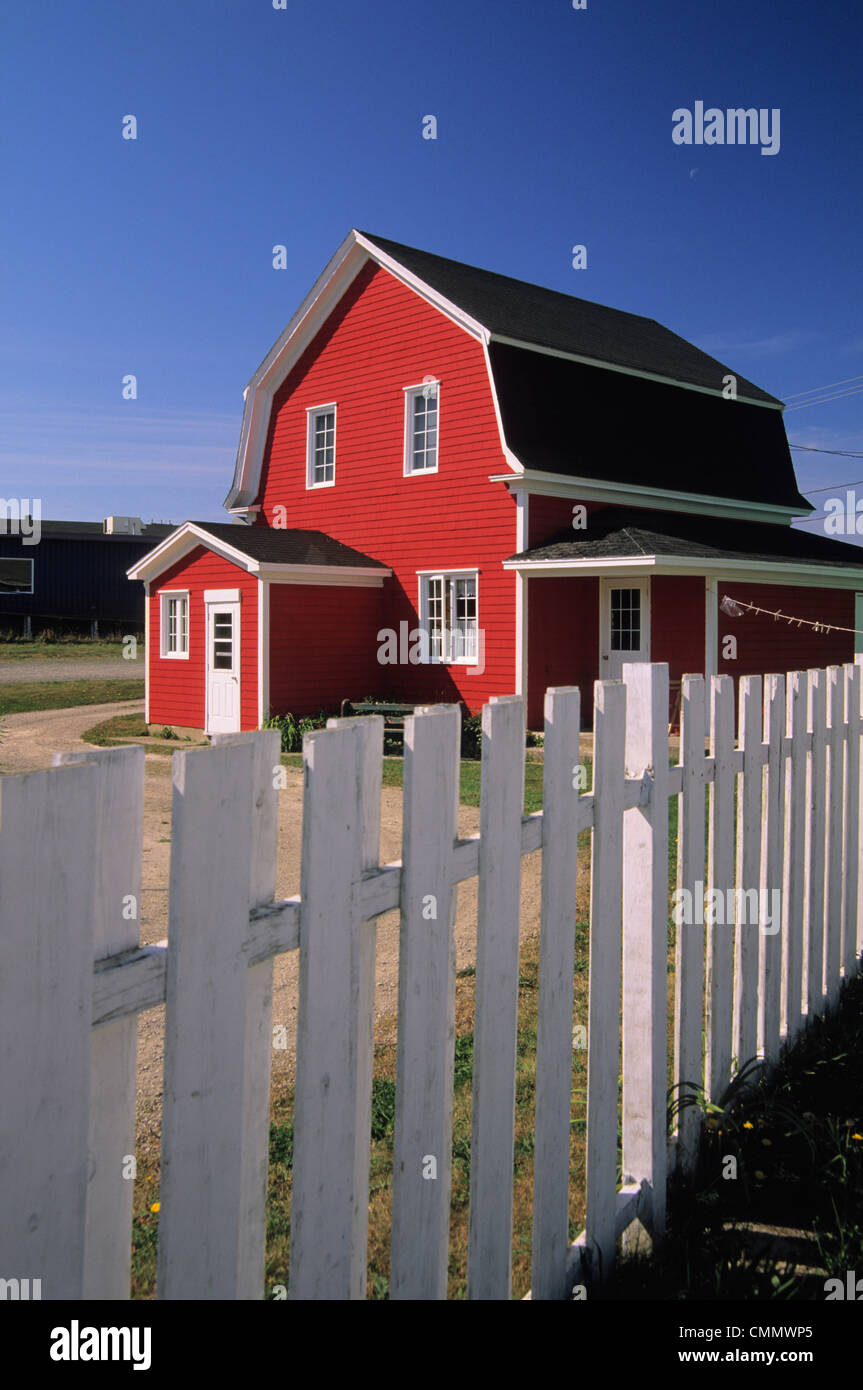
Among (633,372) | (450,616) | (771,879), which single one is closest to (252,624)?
(450,616)

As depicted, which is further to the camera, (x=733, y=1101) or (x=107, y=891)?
(x=733, y=1101)

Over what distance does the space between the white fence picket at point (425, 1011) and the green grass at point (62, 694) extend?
20139 mm

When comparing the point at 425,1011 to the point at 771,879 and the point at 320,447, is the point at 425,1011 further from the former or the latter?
the point at 320,447

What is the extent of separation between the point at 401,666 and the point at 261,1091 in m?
18.1

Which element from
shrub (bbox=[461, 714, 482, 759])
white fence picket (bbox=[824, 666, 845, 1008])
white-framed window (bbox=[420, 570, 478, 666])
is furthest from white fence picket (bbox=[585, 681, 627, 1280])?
white-framed window (bbox=[420, 570, 478, 666])

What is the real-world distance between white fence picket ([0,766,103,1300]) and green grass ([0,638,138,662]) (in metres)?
33.5

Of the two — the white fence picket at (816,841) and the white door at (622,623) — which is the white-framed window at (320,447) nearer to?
the white door at (622,623)

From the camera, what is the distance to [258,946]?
5.44ft

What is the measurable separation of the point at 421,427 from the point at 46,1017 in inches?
755

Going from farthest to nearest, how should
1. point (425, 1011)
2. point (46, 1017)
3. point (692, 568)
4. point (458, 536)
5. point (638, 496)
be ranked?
point (638, 496)
point (458, 536)
point (692, 568)
point (425, 1011)
point (46, 1017)

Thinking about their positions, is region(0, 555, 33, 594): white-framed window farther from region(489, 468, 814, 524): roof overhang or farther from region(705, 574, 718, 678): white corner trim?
region(705, 574, 718, 678): white corner trim

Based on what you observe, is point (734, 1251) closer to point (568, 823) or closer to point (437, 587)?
point (568, 823)

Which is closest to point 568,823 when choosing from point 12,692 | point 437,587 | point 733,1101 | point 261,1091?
point 261,1091

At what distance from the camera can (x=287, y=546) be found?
1927 centimetres
